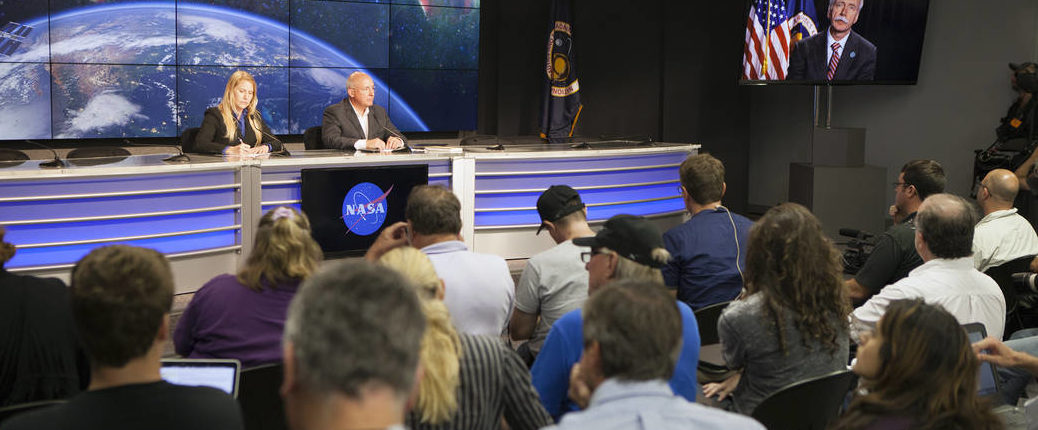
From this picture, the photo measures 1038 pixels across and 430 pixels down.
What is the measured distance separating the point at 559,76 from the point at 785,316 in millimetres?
6726

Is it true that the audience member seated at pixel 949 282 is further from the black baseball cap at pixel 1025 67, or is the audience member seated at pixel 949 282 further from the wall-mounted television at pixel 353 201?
the black baseball cap at pixel 1025 67

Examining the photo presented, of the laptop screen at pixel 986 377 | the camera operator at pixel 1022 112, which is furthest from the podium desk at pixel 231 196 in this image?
the laptop screen at pixel 986 377

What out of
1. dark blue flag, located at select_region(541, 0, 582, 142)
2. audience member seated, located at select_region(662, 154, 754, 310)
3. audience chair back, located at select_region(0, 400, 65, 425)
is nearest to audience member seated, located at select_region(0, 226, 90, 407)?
audience chair back, located at select_region(0, 400, 65, 425)

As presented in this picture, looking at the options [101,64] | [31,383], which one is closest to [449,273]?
[31,383]

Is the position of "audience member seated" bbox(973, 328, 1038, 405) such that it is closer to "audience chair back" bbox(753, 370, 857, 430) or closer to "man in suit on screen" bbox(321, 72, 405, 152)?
"audience chair back" bbox(753, 370, 857, 430)

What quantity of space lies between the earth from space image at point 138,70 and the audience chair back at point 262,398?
590 cm

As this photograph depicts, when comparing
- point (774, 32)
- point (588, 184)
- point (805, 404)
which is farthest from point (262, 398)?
point (774, 32)

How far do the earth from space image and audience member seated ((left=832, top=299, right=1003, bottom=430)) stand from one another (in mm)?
7099

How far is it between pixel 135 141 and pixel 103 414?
6.85m

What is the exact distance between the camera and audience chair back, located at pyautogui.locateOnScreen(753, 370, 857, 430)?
97.1 inches

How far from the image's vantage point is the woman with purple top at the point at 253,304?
2705 mm

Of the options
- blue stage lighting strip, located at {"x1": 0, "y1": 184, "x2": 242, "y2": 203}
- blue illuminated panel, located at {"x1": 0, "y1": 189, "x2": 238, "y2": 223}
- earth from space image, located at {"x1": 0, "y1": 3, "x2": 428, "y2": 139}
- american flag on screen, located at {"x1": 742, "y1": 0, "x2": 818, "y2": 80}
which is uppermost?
american flag on screen, located at {"x1": 742, "y1": 0, "x2": 818, "y2": 80}

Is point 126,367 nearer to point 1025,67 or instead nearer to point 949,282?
point 949,282

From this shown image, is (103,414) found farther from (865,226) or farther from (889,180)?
(889,180)
